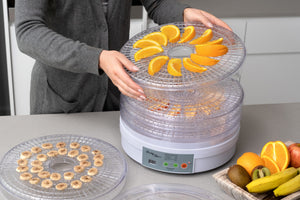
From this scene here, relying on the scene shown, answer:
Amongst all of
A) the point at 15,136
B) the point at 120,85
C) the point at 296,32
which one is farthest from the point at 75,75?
the point at 296,32

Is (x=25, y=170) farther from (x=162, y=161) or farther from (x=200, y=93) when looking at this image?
(x=200, y=93)

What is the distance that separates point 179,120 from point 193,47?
0.22 m

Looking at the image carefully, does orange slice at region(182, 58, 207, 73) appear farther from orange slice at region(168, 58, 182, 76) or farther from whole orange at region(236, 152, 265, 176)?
whole orange at region(236, 152, 265, 176)

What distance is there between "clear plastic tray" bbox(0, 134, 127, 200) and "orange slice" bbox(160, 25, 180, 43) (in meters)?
0.34

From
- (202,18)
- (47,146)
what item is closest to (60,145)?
(47,146)

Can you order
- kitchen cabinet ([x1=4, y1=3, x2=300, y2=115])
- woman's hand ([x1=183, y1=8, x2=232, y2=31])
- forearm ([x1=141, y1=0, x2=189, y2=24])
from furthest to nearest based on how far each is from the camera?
kitchen cabinet ([x1=4, y1=3, x2=300, y2=115])
forearm ([x1=141, y1=0, x2=189, y2=24])
woman's hand ([x1=183, y1=8, x2=232, y2=31])

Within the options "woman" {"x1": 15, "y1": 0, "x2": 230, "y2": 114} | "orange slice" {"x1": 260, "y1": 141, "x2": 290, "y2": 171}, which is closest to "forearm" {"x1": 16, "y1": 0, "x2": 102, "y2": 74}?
"woman" {"x1": 15, "y1": 0, "x2": 230, "y2": 114}

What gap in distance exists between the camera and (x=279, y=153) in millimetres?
1093

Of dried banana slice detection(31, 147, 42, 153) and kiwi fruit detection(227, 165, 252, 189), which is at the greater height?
kiwi fruit detection(227, 165, 252, 189)

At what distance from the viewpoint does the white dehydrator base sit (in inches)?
43.6

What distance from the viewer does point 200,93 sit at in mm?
1168

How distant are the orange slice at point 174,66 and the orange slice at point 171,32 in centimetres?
12

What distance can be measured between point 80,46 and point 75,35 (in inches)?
12.5

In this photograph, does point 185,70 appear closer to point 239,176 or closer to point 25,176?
point 239,176
